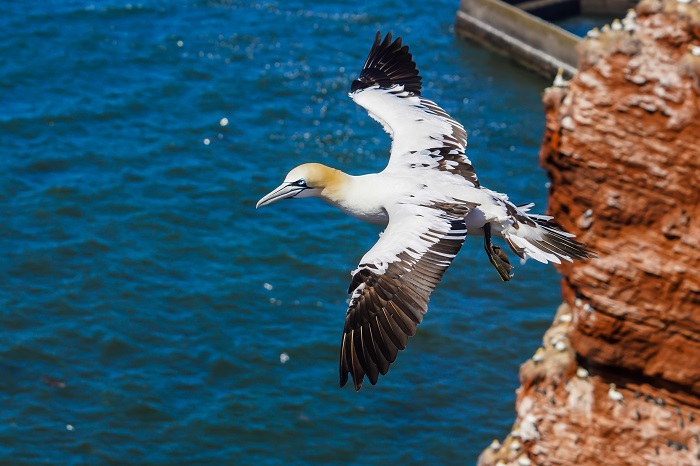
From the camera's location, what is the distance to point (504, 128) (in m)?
35.1

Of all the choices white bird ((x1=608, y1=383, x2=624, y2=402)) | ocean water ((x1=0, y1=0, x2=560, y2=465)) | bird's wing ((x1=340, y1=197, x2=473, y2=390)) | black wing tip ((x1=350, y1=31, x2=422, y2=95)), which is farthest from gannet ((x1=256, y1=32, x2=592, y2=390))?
ocean water ((x1=0, y1=0, x2=560, y2=465))

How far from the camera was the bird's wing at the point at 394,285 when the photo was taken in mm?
10000

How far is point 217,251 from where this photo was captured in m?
29.0

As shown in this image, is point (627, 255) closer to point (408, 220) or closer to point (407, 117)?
point (407, 117)

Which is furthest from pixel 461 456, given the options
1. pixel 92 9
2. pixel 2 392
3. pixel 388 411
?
pixel 92 9

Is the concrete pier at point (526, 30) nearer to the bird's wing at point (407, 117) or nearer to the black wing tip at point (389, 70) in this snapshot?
the black wing tip at point (389, 70)

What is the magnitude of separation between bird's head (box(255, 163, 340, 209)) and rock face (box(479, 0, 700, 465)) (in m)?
5.05

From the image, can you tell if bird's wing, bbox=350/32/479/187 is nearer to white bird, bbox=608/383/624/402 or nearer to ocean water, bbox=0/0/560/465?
white bird, bbox=608/383/624/402

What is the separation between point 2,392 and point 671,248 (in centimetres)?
1555

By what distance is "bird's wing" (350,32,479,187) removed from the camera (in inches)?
482

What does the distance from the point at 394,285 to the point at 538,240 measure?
1.79m

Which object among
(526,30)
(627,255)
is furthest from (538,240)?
(526,30)

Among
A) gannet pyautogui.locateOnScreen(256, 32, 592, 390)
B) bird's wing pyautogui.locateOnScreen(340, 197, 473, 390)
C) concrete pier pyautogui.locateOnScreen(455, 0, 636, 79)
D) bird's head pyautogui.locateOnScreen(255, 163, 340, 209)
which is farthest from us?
concrete pier pyautogui.locateOnScreen(455, 0, 636, 79)

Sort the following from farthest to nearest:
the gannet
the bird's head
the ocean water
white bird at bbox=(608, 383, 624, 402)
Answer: the ocean water, white bird at bbox=(608, 383, 624, 402), the bird's head, the gannet
